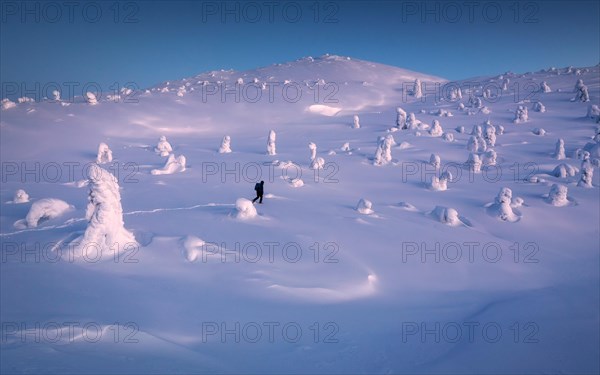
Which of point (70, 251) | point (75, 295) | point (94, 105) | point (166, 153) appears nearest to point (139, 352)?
point (75, 295)

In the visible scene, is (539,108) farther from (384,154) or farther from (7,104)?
(7,104)

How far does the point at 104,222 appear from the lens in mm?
8188

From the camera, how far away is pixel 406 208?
1270 centimetres

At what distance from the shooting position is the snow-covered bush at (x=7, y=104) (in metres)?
33.4

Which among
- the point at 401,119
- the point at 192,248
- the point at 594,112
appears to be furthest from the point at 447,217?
the point at 594,112

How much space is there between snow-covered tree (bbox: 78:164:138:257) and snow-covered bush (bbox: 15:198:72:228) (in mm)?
3261

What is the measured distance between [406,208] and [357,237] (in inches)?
154

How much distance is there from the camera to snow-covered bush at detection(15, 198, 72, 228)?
10.4 metres

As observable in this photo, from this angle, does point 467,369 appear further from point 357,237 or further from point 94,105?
point 94,105

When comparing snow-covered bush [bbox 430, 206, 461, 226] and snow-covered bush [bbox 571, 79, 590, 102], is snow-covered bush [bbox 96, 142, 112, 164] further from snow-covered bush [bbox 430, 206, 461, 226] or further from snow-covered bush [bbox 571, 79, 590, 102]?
snow-covered bush [bbox 571, 79, 590, 102]

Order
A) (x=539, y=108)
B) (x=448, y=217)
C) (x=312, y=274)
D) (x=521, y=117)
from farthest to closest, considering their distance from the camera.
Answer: (x=539, y=108) < (x=521, y=117) < (x=448, y=217) < (x=312, y=274)

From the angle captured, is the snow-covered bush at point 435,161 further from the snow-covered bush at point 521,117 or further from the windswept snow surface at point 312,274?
the snow-covered bush at point 521,117

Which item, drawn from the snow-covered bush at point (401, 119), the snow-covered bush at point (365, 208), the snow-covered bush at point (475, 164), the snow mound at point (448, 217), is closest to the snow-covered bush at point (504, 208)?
the snow mound at point (448, 217)

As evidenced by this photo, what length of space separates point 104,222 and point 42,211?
4454 mm
